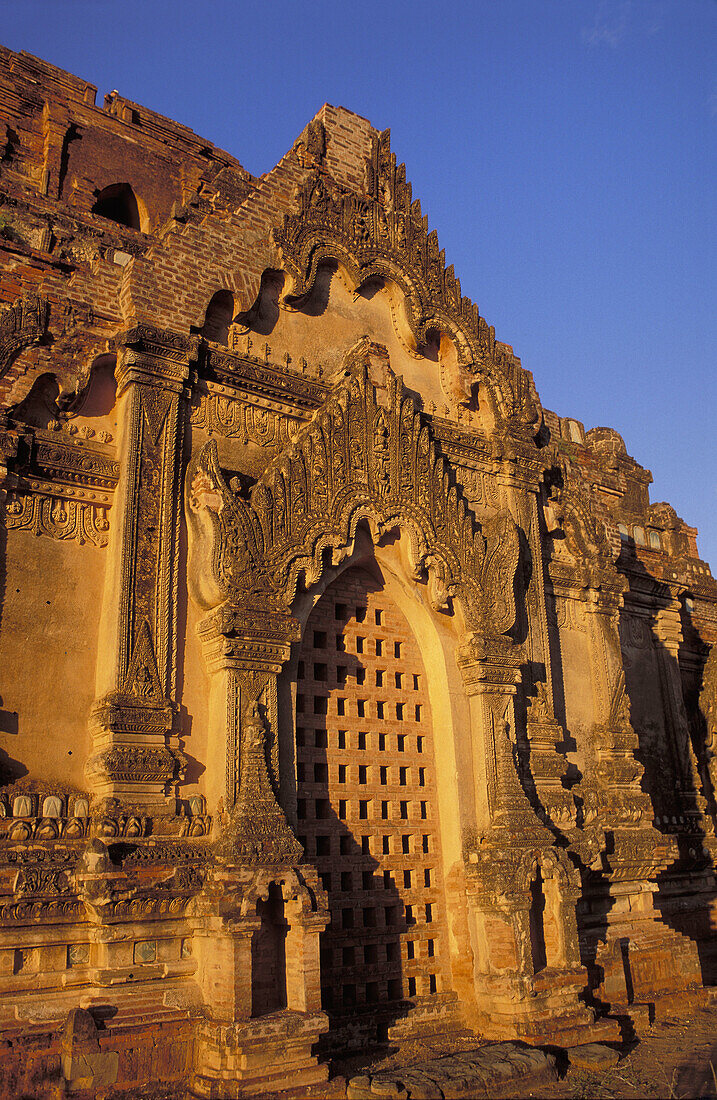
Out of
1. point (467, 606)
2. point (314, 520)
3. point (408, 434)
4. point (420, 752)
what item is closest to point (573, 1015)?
point (420, 752)

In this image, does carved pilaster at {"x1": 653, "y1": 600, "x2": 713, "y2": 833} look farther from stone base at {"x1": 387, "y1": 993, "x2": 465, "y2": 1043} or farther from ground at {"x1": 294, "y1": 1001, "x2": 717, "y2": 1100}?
stone base at {"x1": 387, "y1": 993, "x2": 465, "y2": 1043}

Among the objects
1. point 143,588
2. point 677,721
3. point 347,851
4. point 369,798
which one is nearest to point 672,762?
point 677,721

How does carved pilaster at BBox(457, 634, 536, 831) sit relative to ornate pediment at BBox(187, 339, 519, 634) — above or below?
below

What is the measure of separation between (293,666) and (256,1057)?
157 inches

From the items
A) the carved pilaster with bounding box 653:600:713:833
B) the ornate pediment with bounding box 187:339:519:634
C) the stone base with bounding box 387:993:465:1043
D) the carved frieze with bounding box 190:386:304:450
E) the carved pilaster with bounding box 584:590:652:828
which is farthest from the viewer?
the carved pilaster with bounding box 653:600:713:833

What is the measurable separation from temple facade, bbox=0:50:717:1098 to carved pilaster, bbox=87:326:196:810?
0.04 meters

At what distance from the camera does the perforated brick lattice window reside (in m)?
11.1

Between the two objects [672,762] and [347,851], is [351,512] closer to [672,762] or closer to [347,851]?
[347,851]

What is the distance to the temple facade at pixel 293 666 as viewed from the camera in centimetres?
887

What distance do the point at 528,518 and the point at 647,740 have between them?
5413mm

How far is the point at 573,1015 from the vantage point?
1111 centimetres

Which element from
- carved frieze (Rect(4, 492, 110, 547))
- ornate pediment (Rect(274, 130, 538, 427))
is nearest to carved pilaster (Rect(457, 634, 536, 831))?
ornate pediment (Rect(274, 130, 538, 427))

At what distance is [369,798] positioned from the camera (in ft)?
38.6

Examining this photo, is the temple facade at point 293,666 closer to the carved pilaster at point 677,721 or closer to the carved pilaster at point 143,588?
the carved pilaster at point 143,588
